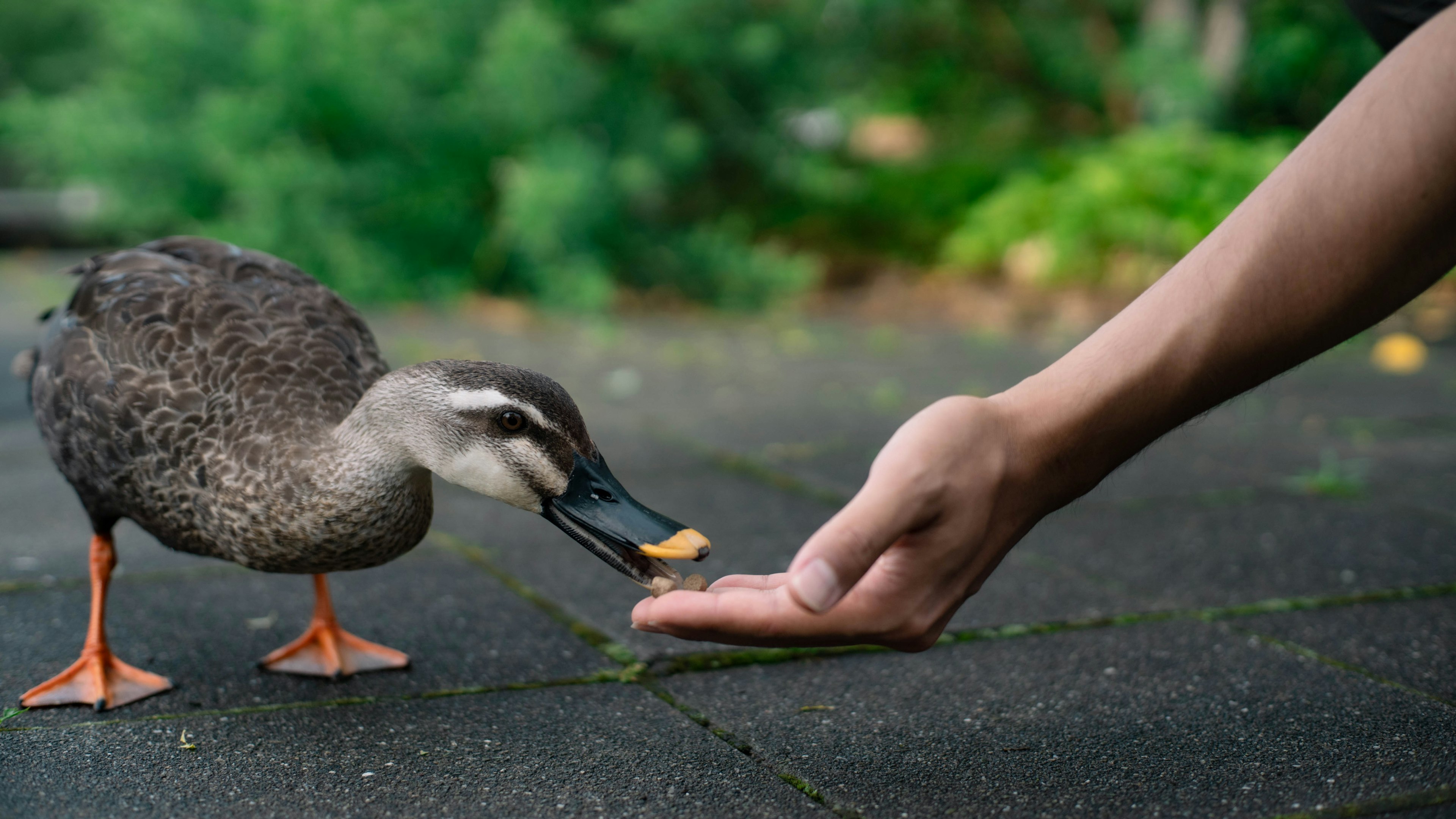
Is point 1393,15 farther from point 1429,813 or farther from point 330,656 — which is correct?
point 330,656

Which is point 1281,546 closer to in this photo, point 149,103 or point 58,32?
point 149,103

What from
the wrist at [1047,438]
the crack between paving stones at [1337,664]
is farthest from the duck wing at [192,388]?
the crack between paving stones at [1337,664]

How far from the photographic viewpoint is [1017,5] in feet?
43.5

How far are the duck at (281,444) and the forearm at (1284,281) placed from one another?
2.28 feet

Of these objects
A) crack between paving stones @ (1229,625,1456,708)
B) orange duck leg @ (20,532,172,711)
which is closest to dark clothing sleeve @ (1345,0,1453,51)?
crack between paving stones @ (1229,625,1456,708)

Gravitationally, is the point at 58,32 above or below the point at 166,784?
above

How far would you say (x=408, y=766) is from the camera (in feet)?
7.61

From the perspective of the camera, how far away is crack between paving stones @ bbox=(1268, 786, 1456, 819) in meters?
2.04

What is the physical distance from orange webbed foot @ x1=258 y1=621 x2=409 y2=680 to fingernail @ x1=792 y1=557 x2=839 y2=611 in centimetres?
141

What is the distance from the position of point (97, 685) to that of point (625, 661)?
3.77 ft

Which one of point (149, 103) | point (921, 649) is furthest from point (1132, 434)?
point (149, 103)

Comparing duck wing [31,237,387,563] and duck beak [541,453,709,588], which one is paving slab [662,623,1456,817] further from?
duck wing [31,237,387,563]

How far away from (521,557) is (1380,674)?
2.36m

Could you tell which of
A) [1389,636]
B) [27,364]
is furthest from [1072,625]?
[27,364]
